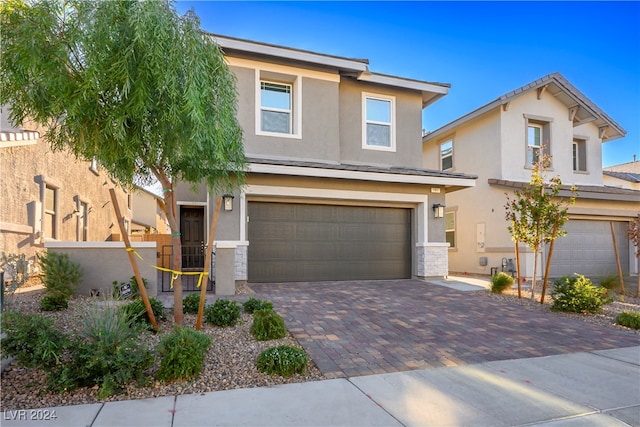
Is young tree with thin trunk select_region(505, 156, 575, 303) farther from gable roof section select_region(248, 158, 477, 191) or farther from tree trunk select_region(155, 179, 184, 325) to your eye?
tree trunk select_region(155, 179, 184, 325)

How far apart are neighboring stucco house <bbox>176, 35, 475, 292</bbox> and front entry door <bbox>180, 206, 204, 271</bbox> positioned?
830 millimetres

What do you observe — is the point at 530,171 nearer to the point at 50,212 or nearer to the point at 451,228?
the point at 451,228

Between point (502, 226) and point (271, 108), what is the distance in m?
8.84

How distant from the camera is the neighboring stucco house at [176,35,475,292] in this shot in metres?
10.4

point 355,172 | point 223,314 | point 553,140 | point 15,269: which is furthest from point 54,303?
Result: point 553,140

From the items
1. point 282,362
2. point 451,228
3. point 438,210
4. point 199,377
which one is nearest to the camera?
point 199,377

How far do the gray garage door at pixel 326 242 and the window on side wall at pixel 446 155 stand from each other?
226 inches

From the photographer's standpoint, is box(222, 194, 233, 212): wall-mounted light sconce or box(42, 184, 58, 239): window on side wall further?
box(42, 184, 58, 239): window on side wall

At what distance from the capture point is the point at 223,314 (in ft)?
19.7

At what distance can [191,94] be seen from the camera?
441 cm

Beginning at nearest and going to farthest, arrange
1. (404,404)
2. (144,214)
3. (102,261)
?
(404,404) → (102,261) → (144,214)

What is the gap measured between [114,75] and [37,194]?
7693 mm

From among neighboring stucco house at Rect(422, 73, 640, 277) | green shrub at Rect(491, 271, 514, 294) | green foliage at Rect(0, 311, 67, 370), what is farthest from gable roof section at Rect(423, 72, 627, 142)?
green foliage at Rect(0, 311, 67, 370)

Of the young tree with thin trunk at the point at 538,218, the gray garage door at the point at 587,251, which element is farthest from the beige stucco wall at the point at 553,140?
the young tree with thin trunk at the point at 538,218
